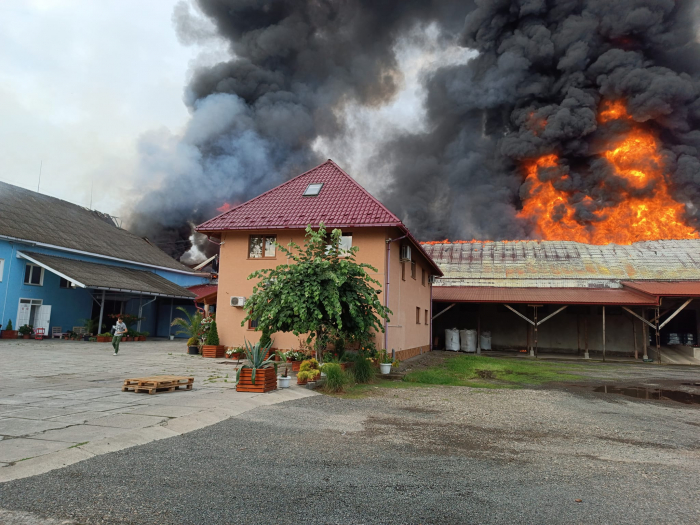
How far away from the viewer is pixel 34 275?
2441 centimetres

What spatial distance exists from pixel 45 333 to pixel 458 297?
21970 millimetres

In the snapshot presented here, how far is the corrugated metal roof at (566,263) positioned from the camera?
2858cm

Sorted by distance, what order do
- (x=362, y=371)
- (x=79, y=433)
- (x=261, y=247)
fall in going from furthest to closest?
(x=261, y=247)
(x=362, y=371)
(x=79, y=433)

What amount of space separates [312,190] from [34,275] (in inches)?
648

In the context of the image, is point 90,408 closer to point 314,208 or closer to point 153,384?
point 153,384

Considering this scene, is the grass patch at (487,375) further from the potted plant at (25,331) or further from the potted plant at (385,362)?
the potted plant at (25,331)

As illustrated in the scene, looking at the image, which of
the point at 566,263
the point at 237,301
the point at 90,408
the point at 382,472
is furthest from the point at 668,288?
the point at 90,408

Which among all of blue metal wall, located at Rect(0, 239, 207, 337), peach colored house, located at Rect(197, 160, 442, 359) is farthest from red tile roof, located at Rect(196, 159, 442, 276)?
blue metal wall, located at Rect(0, 239, 207, 337)

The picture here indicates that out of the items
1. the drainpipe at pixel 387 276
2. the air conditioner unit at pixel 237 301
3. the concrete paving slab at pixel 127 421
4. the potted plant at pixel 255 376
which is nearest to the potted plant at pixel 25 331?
the air conditioner unit at pixel 237 301

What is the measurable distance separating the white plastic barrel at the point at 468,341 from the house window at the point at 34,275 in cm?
2294

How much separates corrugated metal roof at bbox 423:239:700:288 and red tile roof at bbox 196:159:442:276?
13.0 metres

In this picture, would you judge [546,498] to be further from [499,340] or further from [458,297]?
[499,340]

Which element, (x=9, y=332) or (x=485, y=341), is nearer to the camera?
(x=9, y=332)

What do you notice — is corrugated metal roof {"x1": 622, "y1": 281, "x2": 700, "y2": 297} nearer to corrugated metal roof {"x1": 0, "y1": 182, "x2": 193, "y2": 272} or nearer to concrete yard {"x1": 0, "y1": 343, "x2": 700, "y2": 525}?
concrete yard {"x1": 0, "y1": 343, "x2": 700, "y2": 525}
